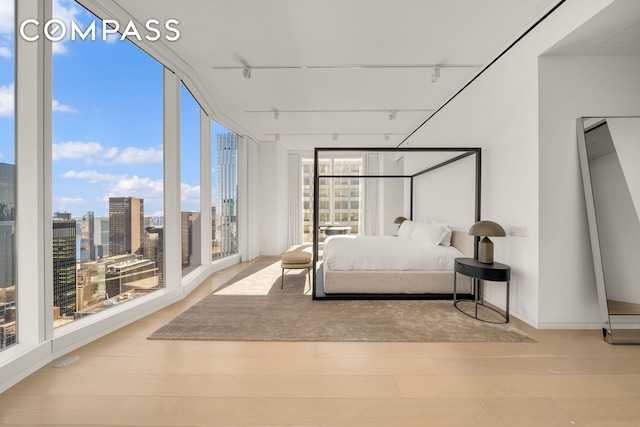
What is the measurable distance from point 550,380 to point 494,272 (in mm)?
873

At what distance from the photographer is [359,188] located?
6434 millimetres

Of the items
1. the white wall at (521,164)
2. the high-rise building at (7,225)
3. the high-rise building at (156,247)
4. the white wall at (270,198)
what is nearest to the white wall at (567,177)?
the white wall at (521,164)

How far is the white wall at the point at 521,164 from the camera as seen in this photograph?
2.12 m

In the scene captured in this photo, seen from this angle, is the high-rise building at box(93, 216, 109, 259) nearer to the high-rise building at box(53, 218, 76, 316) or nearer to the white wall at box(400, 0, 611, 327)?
the high-rise building at box(53, 218, 76, 316)

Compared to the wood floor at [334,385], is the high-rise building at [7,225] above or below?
above

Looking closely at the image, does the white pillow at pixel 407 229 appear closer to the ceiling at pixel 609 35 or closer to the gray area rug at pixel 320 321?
the gray area rug at pixel 320 321

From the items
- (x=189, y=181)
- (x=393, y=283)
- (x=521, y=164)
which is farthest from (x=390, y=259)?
(x=189, y=181)

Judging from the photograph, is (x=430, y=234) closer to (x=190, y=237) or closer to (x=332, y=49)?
(x=332, y=49)

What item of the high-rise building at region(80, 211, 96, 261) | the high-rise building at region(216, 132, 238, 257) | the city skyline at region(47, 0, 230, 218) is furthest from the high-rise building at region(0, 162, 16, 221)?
the high-rise building at region(216, 132, 238, 257)

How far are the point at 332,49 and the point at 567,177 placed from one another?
246 cm

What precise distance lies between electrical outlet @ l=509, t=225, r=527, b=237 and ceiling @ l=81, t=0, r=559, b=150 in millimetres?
1774

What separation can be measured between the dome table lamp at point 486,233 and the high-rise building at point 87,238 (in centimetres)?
339

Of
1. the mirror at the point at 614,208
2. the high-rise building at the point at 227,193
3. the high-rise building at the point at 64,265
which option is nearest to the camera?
the high-rise building at the point at 64,265

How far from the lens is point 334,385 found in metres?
1.48
